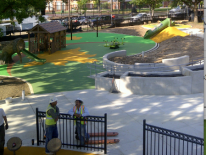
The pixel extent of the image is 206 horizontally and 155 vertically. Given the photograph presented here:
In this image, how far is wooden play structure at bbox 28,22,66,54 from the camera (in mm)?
24656

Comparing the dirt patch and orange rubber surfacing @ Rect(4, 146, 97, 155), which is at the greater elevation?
the dirt patch

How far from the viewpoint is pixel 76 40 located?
106 ft

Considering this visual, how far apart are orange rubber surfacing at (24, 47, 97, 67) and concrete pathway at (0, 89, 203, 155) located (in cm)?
752

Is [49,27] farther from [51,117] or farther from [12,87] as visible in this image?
[51,117]

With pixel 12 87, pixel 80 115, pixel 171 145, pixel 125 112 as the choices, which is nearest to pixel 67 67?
pixel 12 87

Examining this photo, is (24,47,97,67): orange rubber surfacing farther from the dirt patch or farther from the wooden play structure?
the dirt patch

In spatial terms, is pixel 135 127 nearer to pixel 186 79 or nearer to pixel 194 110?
pixel 194 110

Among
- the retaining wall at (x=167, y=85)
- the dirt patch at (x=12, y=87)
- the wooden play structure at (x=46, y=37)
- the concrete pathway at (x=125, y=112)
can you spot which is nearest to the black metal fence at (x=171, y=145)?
the concrete pathway at (x=125, y=112)

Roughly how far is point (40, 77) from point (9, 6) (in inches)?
174

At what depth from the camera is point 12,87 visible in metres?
15.5

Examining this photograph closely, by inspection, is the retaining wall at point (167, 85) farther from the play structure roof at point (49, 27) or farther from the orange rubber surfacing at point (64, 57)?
the play structure roof at point (49, 27)

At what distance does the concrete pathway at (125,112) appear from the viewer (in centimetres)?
941

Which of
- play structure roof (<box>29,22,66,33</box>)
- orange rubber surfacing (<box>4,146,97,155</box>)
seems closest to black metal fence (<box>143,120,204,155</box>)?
orange rubber surfacing (<box>4,146,97,155</box>)

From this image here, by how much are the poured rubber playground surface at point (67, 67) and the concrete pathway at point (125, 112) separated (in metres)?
1.60
